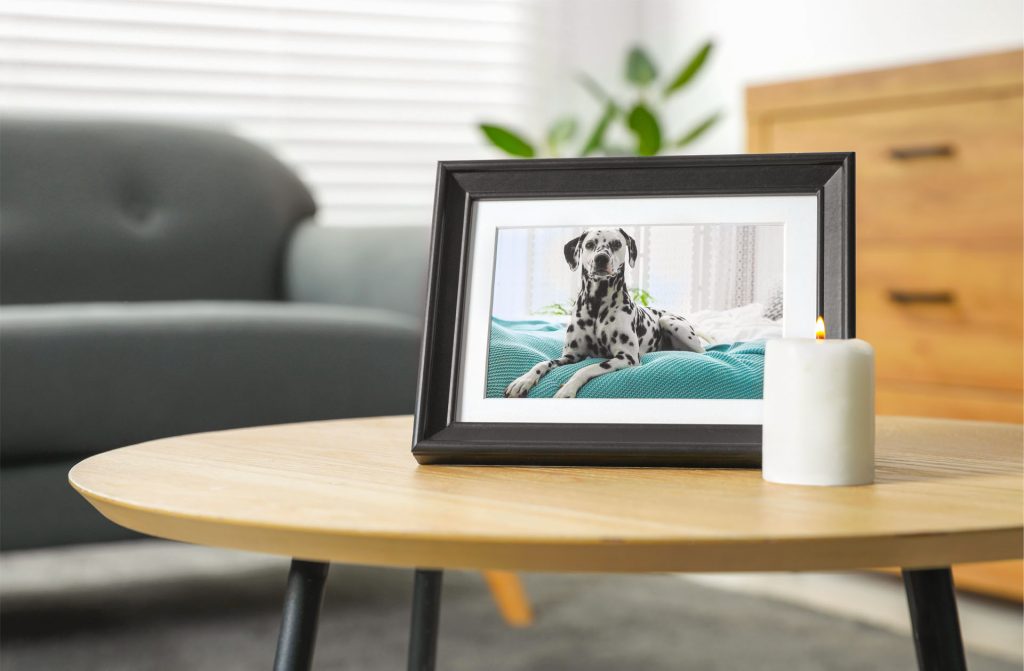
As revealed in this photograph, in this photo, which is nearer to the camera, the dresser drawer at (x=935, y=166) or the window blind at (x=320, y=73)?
the dresser drawer at (x=935, y=166)

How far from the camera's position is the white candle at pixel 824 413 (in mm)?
614

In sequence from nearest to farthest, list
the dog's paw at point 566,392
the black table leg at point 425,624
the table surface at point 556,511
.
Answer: the table surface at point 556,511 < the dog's paw at point 566,392 < the black table leg at point 425,624

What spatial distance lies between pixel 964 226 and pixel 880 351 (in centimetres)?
26

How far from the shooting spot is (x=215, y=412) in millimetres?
1558

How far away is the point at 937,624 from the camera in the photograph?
71 cm

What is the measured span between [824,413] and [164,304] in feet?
4.43

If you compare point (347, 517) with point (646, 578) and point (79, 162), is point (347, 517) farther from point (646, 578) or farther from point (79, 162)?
point (79, 162)

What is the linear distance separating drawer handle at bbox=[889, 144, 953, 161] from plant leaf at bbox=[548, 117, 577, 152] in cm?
111

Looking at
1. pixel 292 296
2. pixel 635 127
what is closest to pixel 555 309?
pixel 292 296

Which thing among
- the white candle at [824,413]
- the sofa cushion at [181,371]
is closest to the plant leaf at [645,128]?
the sofa cushion at [181,371]

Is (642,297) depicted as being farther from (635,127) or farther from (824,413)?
(635,127)

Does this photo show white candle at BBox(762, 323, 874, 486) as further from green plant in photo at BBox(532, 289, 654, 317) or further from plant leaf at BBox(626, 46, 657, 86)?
plant leaf at BBox(626, 46, 657, 86)

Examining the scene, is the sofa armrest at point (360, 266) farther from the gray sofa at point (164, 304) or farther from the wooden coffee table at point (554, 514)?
the wooden coffee table at point (554, 514)

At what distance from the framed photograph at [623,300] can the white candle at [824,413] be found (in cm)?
6
